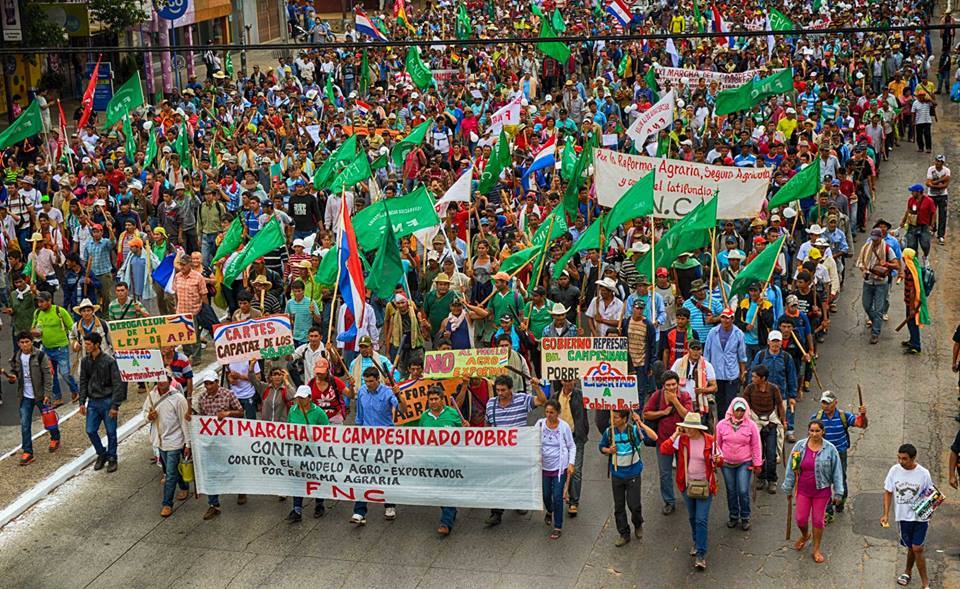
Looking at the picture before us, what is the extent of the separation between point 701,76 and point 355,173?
9907mm

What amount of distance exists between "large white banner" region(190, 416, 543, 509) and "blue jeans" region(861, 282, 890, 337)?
6.39 metres

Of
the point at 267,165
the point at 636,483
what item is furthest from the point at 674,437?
the point at 267,165

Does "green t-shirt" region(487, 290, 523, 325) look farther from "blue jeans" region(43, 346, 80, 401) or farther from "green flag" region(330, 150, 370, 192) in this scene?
"green flag" region(330, 150, 370, 192)

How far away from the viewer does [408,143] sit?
21875mm

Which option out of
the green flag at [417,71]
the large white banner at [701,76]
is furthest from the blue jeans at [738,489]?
the green flag at [417,71]

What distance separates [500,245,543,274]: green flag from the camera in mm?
15852

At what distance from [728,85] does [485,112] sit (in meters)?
4.61

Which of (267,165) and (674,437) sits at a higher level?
(267,165)

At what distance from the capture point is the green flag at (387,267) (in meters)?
14.8

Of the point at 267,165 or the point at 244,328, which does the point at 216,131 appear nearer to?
the point at 267,165

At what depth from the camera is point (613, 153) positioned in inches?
714

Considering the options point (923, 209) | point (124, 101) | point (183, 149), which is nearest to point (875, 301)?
point (923, 209)

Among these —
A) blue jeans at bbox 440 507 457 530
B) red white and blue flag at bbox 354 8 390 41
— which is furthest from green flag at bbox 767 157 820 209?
red white and blue flag at bbox 354 8 390 41

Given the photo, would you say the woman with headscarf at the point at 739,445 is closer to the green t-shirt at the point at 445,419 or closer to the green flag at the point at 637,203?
the green t-shirt at the point at 445,419
